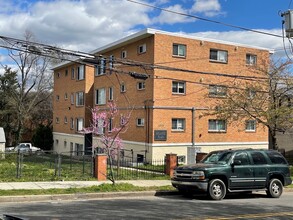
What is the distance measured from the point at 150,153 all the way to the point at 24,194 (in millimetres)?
17477

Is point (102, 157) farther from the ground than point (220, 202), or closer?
farther from the ground

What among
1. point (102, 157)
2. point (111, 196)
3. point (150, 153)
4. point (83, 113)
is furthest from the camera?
point (83, 113)

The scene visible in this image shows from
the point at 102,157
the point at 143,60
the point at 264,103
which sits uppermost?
the point at 143,60

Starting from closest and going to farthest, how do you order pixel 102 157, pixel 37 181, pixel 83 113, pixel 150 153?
pixel 37 181 < pixel 102 157 < pixel 150 153 < pixel 83 113

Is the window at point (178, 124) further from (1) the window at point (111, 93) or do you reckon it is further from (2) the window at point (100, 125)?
(2) the window at point (100, 125)

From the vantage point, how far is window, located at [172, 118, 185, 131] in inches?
1244

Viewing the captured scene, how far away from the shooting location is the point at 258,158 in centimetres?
1559

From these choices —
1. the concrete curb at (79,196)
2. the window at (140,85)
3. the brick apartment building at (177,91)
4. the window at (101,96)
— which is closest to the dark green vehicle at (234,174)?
the concrete curb at (79,196)

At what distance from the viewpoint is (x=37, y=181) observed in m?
16.6

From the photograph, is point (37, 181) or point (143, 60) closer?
point (37, 181)

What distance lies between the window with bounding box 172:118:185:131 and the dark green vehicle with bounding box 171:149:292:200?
15.6 meters

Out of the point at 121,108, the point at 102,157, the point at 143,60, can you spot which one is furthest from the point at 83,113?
the point at 102,157

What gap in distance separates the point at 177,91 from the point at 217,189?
59.1 ft

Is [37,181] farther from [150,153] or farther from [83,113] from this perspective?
[83,113]
